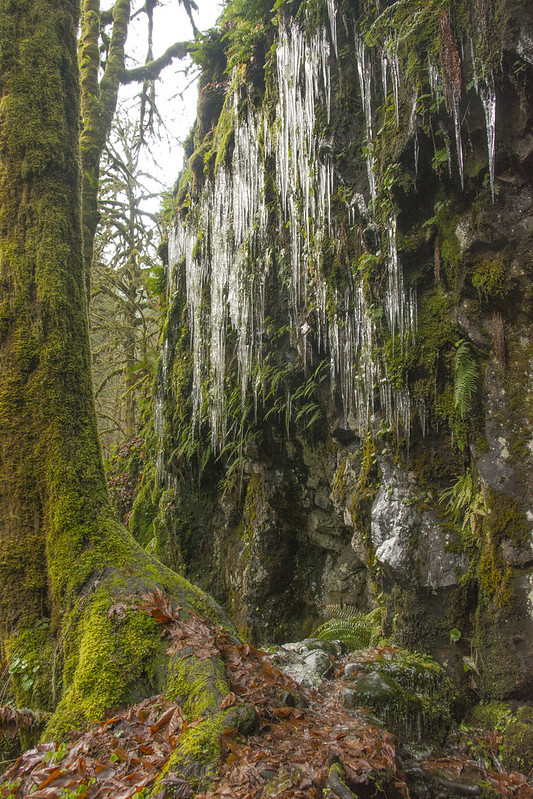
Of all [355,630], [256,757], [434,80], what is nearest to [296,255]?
[434,80]

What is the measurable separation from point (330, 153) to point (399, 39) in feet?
4.73

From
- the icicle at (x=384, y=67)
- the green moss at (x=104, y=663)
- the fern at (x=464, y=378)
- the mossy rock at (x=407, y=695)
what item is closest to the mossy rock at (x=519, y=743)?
the mossy rock at (x=407, y=695)

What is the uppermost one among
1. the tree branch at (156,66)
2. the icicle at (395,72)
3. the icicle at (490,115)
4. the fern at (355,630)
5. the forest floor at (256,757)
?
the tree branch at (156,66)

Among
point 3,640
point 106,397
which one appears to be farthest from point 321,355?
point 106,397

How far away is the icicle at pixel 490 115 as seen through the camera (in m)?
3.90

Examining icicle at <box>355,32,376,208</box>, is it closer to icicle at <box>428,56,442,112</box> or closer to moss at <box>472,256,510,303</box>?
icicle at <box>428,56,442,112</box>

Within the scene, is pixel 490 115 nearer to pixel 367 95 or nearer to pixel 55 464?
pixel 367 95

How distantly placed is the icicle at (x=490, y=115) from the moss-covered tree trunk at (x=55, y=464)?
3357 millimetres

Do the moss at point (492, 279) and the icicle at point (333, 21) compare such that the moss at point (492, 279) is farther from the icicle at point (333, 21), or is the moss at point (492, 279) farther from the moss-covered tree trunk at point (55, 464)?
the icicle at point (333, 21)

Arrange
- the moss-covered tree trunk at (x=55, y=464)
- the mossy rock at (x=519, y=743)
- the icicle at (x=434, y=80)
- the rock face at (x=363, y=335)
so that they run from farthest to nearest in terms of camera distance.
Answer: the icicle at (x=434, y=80) < the rock face at (x=363, y=335) < the mossy rock at (x=519, y=743) < the moss-covered tree trunk at (x=55, y=464)

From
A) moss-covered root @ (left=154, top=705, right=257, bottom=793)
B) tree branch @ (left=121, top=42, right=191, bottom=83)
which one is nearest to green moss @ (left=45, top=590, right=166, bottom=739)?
moss-covered root @ (left=154, top=705, right=257, bottom=793)

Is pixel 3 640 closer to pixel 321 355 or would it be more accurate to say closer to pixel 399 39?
pixel 321 355

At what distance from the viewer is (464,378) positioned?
417cm

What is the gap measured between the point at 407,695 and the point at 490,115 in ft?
15.1
